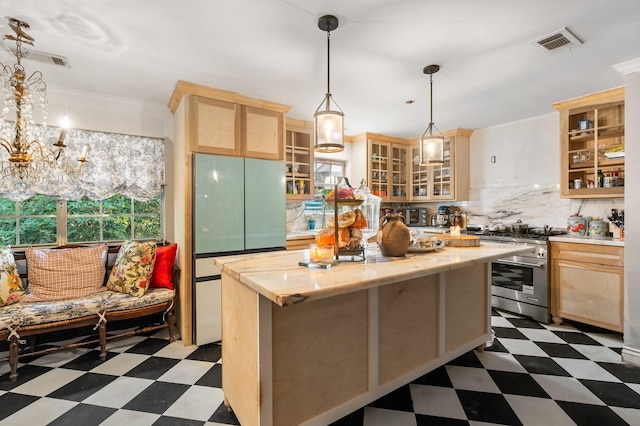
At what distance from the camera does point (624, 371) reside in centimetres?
237

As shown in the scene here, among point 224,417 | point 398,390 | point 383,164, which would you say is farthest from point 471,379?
point 383,164

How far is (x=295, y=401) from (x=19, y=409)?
180cm

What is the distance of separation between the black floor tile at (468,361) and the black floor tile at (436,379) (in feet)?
0.65

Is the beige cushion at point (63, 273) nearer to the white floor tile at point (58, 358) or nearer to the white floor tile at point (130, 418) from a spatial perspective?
the white floor tile at point (58, 358)

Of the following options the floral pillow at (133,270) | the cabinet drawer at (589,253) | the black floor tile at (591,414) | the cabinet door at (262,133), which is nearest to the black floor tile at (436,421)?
the black floor tile at (591,414)

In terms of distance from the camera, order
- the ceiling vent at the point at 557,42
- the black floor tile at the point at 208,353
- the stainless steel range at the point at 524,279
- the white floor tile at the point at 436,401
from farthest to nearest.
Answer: the stainless steel range at the point at 524,279
the black floor tile at the point at 208,353
the ceiling vent at the point at 557,42
the white floor tile at the point at 436,401

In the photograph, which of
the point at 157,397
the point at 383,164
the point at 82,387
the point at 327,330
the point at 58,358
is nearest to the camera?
the point at 327,330

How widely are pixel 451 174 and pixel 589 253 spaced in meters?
1.98

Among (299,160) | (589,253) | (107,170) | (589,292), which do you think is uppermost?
(299,160)

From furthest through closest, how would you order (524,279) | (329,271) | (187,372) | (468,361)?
(524,279) → (468,361) → (187,372) → (329,271)

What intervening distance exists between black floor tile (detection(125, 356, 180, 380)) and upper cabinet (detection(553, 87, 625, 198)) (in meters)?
4.37

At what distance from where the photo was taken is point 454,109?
376cm

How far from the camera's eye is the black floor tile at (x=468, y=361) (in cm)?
247

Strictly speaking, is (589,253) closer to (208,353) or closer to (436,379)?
(436,379)
